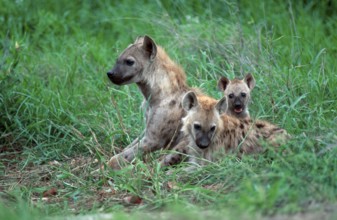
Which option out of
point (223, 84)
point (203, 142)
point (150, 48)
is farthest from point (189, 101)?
point (223, 84)

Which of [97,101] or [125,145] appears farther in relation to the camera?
[97,101]

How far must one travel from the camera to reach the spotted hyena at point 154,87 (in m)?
6.90

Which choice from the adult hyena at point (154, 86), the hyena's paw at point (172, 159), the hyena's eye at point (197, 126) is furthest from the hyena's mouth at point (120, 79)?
the hyena's eye at point (197, 126)

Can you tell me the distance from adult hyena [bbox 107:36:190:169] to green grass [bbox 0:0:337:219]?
195mm

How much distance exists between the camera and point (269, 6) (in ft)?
34.1

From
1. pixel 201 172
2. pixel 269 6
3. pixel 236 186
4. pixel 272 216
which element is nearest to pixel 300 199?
pixel 272 216

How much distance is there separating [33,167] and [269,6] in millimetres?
4627

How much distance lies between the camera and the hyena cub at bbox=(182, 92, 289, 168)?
634cm

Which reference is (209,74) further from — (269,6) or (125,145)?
(269,6)

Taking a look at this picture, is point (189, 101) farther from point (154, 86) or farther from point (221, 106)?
point (154, 86)

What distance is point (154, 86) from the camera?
23.2 ft

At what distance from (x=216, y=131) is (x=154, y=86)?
0.93 metres

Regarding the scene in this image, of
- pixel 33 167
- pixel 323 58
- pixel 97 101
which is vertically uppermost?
pixel 323 58

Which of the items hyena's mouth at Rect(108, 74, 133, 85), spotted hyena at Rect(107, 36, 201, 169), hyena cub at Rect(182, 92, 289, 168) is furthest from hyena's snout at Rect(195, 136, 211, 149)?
hyena's mouth at Rect(108, 74, 133, 85)
